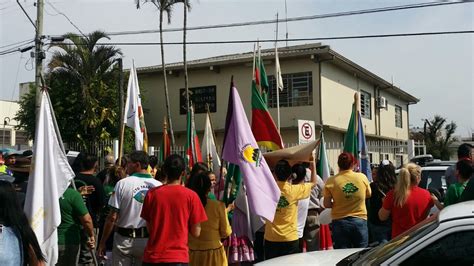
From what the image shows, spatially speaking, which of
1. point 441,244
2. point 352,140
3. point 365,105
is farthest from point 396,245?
point 365,105

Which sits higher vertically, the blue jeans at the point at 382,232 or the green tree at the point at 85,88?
the green tree at the point at 85,88

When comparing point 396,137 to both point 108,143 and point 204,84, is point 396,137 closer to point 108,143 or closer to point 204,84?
point 204,84

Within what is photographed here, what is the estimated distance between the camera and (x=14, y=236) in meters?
3.32

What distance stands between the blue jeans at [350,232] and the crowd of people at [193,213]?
13 millimetres

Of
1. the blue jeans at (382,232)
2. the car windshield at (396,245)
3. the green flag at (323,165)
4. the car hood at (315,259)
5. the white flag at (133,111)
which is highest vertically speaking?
the white flag at (133,111)

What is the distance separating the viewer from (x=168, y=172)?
15.7 feet

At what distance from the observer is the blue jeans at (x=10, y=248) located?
3.23 metres

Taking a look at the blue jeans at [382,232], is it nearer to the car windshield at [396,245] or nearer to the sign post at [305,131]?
the car windshield at [396,245]

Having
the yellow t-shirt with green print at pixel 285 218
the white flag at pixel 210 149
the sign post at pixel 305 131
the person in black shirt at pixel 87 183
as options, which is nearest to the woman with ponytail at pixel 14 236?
the person in black shirt at pixel 87 183

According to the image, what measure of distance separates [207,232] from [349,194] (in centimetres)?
222

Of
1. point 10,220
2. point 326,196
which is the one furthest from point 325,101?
point 10,220

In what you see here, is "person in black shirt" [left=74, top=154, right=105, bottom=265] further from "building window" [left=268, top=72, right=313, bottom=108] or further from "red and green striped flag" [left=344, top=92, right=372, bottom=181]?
"building window" [left=268, top=72, right=313, bottom=108]

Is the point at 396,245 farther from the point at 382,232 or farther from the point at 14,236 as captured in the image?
the point at 382,232

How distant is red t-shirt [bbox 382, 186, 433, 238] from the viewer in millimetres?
5566
